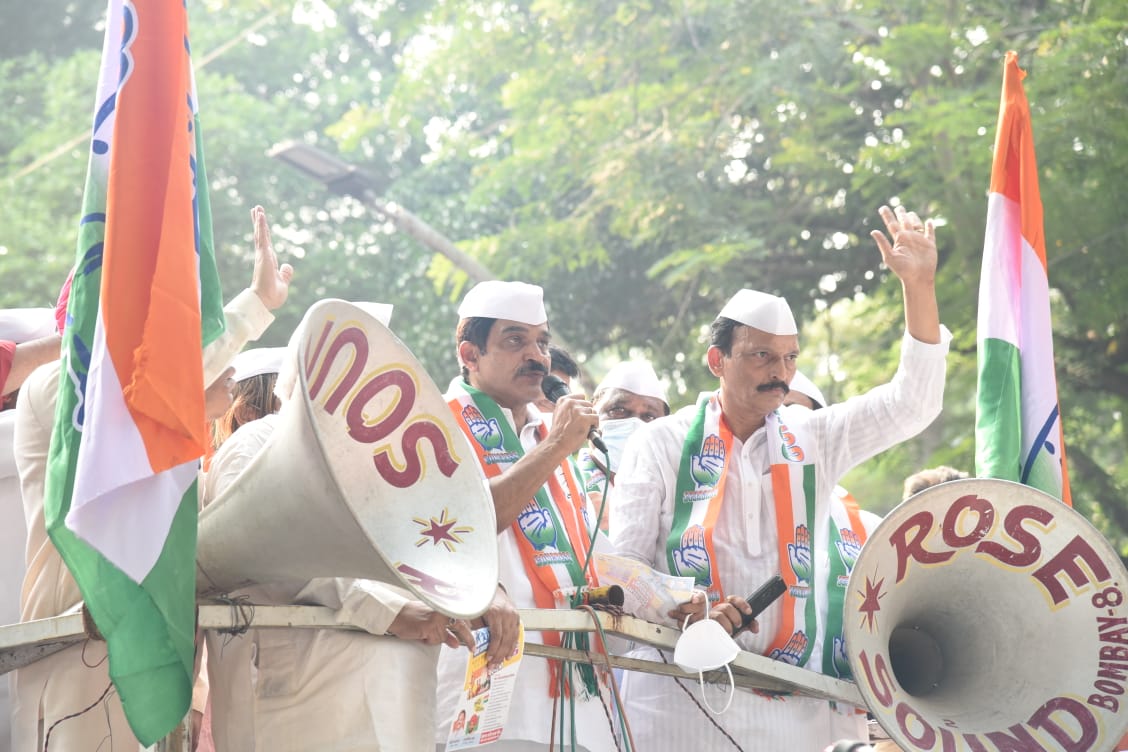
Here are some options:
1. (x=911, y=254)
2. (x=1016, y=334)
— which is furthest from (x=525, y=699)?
(x=1016, y=334)

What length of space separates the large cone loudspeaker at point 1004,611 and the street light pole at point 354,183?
8047 mm

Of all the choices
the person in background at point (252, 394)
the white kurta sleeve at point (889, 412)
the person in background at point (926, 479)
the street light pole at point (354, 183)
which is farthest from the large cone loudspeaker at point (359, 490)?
the street light pole at point (354, 183)

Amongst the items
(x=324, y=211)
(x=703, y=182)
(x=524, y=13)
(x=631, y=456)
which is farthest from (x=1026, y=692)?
(x=324, y=211)

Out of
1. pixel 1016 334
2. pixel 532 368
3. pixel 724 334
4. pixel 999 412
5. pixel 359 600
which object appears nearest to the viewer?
pixel 359 600

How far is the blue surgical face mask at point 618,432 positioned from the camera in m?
5.89

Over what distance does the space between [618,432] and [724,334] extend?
1127 mm

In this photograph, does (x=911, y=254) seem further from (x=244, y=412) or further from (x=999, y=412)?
(x=244, y=412)

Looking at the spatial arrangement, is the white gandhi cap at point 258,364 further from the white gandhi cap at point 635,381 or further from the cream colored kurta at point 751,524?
the white gandhi cap at point 635,381

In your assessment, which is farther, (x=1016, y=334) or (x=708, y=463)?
(x=1016, y=334)

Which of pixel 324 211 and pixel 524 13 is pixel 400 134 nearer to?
pixel 524 13

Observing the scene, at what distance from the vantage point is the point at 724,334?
16.4 ft

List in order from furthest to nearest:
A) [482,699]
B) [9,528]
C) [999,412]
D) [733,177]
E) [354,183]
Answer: [354,183] → [733,177] → [999,412] → [9,528] → [482,699]

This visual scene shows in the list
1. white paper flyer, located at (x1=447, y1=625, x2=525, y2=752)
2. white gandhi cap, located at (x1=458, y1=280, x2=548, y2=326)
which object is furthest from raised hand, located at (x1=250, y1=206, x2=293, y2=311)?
white paper flyer, located at (x1=447, y1=625, x2=525, y2=752)

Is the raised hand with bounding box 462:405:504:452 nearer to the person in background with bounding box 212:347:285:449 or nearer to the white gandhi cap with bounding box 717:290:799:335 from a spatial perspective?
the person in background with bounding box 212:347:285:449
